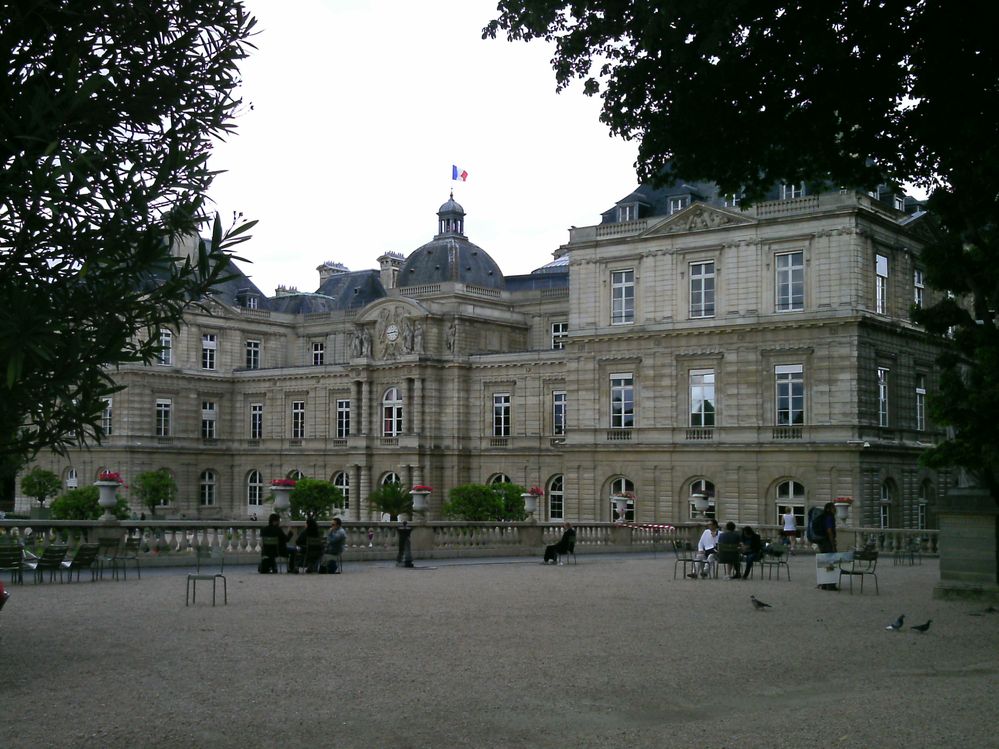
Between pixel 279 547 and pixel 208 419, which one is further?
pixel 208 419

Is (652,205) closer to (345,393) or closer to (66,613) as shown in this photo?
(345,393)

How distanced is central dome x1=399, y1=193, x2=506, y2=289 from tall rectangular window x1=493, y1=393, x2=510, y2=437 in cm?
865

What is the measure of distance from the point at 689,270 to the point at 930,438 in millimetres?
10755

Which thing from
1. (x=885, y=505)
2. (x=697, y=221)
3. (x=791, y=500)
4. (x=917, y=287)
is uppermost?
(x=697, y=221)

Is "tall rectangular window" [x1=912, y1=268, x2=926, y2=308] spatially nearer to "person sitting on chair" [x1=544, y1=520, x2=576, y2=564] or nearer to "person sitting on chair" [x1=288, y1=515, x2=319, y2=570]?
"person sitting on chair" [x1=544, y1=520, x2=576, y2=564]

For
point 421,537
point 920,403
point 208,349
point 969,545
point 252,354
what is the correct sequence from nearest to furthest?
point 969,545 → point 421,537 → point 920,403 → point 208,349 → point 252,354

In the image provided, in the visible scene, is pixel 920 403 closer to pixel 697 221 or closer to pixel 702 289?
pixel 702 289

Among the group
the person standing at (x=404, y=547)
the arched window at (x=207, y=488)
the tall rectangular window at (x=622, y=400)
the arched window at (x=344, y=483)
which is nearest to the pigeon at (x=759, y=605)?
the person standing at (x=404, y=547)

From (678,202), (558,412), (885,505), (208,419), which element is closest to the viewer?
(885,505)

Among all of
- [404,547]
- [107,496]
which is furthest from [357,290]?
[107,496]

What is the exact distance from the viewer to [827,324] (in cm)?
4194

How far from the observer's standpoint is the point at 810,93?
1669 centimetres

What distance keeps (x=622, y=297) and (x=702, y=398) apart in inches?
192

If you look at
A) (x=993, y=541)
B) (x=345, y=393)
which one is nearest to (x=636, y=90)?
(x=993, y=541)
